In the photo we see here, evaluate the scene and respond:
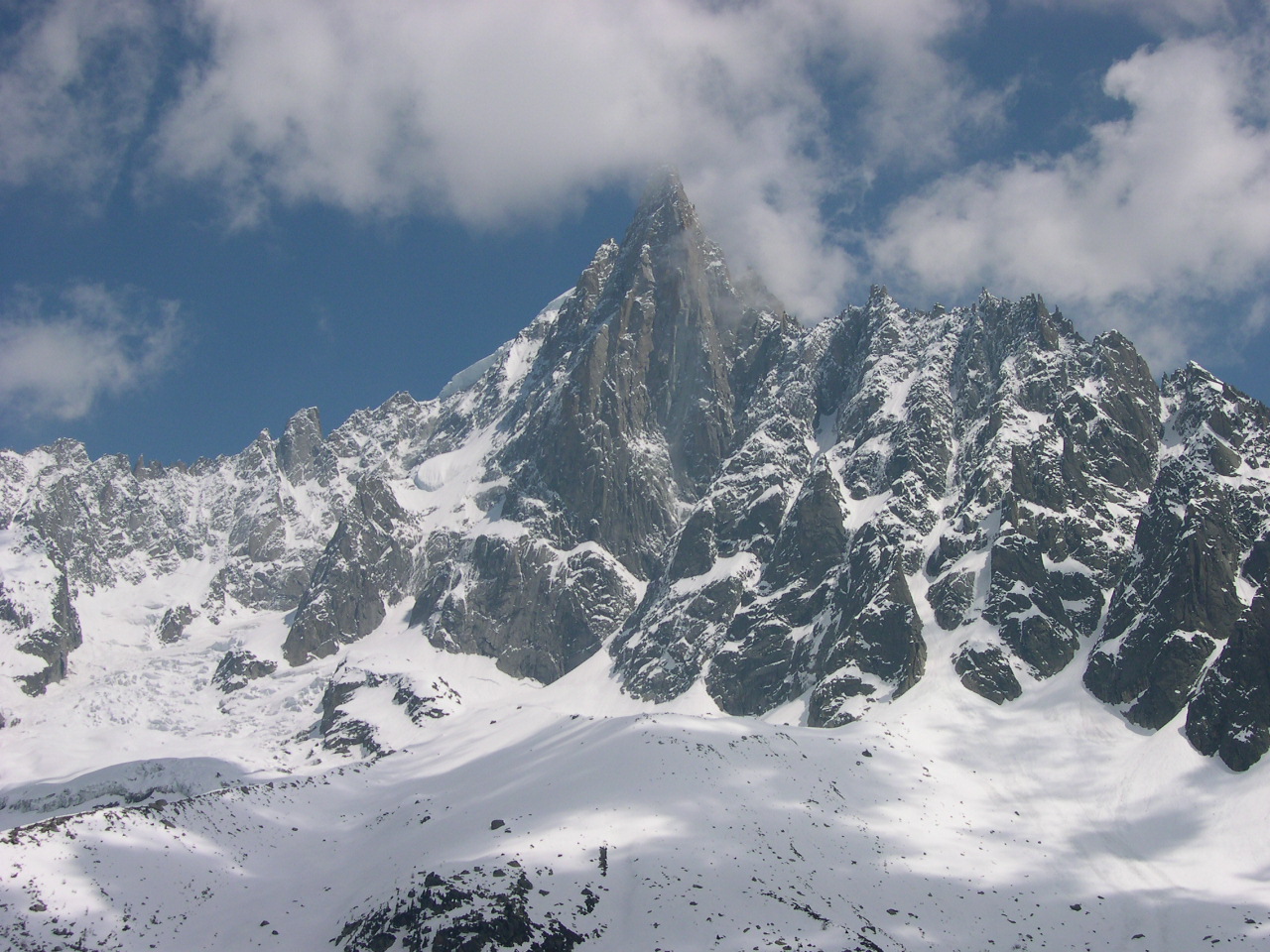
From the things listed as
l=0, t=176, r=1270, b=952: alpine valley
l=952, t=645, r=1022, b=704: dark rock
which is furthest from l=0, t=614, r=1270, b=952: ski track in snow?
l=952, t=645, r=1022, b=704: dark rock

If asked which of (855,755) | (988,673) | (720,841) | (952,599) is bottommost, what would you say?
(720,841)

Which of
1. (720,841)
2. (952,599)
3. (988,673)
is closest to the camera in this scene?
(720,841)

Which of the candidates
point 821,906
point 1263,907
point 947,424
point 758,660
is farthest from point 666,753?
point 947,424

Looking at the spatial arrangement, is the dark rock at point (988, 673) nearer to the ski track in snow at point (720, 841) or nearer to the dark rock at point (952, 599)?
the dark rock at point (952, 599)

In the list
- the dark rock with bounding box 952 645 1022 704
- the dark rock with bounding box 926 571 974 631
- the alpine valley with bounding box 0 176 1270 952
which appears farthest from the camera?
the dark rock with bounding box 926 571 974 631

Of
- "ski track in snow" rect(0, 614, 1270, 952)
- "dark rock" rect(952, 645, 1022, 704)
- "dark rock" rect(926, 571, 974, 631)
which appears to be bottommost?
"ski track in snow" rect(0, 614, 1270, 952)

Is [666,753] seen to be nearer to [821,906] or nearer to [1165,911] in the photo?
[821,906]

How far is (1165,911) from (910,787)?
2378cm

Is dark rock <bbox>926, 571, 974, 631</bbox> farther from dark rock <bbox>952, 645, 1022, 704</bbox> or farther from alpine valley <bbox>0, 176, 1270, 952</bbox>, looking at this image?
dark rock <bbox>952, 645, 1022, 704</bbox>

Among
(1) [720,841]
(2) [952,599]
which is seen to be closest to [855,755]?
(1) [720,841]

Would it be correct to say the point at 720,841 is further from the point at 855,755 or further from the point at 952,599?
the point at 952,599

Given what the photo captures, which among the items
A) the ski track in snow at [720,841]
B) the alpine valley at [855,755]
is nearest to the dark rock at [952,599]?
the alpine valley at [855,755]

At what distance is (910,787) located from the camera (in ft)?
326

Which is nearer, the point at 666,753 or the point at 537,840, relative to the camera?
the point at 537,840
